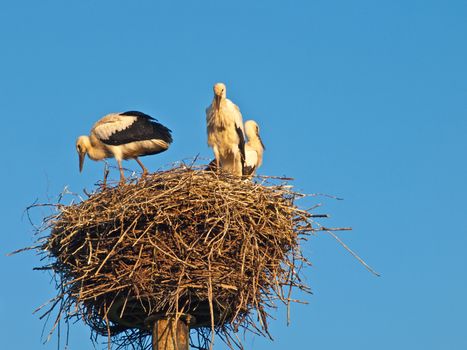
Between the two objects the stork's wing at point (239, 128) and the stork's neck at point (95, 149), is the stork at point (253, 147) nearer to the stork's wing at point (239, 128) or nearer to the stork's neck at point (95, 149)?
the stork's wing at point (239, 128)

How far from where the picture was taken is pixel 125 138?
11898mm

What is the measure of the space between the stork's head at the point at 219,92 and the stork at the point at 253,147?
3.31 ft

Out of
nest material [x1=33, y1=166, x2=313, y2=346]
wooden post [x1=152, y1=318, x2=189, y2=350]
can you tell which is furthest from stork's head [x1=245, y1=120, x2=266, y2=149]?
wooden post [x1=152, y1=318, x2=189, y2=350]

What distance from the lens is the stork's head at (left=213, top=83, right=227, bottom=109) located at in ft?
36.1

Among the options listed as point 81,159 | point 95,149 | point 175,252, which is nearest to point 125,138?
point 95,149

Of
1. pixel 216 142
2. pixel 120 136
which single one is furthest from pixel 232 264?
pixel 120 136

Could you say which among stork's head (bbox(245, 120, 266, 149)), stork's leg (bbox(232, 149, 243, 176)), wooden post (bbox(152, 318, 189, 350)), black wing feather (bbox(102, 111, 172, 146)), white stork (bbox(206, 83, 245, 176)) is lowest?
wooden post (bbox(152, 318, 189, 350))

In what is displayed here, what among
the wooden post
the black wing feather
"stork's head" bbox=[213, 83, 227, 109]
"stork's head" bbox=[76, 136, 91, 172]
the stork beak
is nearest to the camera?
the wooden post

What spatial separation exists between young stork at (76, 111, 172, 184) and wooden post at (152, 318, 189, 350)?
3967 mm

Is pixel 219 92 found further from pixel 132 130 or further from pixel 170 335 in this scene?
pixel 170 335

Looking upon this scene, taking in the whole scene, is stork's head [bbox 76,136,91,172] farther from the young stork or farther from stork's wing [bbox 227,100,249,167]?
stork's wing [bbox 227,100,249,167]

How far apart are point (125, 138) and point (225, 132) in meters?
1.46

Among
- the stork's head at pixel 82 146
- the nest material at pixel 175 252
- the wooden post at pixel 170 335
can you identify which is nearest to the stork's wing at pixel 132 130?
the stork's head at pixel 82 146

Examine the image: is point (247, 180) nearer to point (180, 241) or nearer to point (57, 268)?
point (180, 241)
